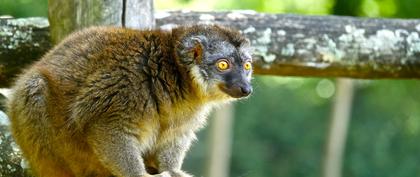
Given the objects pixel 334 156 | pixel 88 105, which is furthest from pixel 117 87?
pixel 334 156

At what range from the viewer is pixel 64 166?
5.70 metres

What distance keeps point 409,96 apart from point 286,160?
1.55m

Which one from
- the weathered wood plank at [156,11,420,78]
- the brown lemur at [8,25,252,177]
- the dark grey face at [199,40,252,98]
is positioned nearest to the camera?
the brown lemur at [8,25,252,177]

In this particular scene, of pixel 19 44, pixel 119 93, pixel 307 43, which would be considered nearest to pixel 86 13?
pixel 19 44

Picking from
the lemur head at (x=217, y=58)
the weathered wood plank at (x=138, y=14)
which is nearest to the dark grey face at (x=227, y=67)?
the lemur head at (x=217, y=58)

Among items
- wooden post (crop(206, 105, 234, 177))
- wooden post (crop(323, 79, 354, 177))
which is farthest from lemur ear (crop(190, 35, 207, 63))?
wooden post (crop(323, 79, 354, 177))

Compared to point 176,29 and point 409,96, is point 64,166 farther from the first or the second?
point 409,96

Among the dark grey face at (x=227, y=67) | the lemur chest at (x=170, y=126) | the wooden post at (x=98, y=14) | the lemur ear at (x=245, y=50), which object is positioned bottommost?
the lemur chest at (x=170, y=126)

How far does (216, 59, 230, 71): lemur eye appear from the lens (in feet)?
18.7

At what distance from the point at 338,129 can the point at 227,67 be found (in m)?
5.82

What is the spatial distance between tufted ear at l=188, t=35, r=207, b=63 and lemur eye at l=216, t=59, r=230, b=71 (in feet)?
0.31

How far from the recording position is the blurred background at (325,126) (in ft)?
38.7

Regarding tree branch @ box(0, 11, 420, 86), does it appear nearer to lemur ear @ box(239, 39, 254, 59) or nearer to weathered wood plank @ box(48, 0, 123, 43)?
weathered wood plank @ box(48, 0, 123, 43)

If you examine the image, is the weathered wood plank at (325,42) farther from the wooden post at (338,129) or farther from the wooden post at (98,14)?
the wooden post at (338,129)
